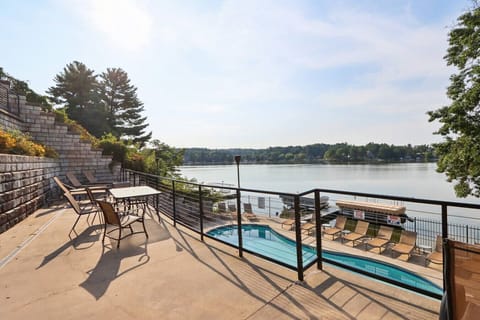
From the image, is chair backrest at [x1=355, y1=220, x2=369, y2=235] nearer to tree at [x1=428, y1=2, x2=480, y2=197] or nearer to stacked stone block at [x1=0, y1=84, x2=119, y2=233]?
tree at [x1=428, y1=2, x2=480, y2=197]

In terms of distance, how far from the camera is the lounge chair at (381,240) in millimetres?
9117

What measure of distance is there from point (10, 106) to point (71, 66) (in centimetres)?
1959

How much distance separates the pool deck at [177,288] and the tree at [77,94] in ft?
75.1

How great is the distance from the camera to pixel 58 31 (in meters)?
6.01

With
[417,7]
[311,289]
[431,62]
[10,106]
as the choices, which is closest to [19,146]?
[10,106]

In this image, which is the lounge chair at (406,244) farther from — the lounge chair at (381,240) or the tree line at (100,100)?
the tree line at (100,100)

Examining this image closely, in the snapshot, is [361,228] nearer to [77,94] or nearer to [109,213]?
[109,213]

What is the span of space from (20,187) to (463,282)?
6.23m

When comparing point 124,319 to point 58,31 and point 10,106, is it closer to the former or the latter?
point 58,31

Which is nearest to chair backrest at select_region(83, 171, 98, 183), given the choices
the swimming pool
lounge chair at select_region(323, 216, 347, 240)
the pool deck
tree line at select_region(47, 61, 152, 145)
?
the swimming pool

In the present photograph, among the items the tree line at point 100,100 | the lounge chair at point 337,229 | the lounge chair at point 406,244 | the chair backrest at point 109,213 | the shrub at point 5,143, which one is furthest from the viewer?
the tree line at point 100,100

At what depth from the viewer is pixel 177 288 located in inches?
95.3

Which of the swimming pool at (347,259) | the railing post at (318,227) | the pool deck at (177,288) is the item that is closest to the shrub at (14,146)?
the pool deck at (177,288)

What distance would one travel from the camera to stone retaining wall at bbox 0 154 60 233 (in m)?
4.13
